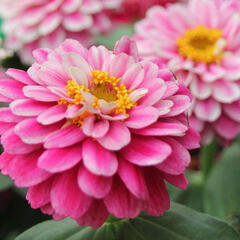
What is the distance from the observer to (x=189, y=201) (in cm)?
78

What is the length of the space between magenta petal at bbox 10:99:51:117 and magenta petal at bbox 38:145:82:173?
47 mm

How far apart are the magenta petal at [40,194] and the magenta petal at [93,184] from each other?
4 cm

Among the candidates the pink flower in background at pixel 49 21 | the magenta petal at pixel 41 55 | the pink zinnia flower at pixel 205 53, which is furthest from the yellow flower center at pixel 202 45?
the magenta petal at pixel 41 55

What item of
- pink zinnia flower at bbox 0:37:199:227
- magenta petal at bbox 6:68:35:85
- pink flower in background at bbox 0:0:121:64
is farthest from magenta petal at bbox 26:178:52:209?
pink flower in background at bbox 0:0:121:64

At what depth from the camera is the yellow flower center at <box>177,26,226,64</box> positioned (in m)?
0.70

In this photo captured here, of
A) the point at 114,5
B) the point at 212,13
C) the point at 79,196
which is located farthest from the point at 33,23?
the point at 79,196

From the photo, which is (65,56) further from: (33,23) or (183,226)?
(33,23)

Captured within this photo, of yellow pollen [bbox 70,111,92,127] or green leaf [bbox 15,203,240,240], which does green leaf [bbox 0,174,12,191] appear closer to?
green leaf [bbox 15,203,240,240]

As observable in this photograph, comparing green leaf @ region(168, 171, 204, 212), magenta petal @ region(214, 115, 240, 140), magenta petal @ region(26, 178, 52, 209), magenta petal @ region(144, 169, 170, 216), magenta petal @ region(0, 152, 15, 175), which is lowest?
green leaf @ region(168, 171, 204, 212)

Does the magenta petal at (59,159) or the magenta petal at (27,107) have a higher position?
the magenta petal at (27,107)

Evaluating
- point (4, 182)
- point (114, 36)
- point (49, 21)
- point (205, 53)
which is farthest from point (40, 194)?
point (114, 36)

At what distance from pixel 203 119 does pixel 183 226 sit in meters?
0.22

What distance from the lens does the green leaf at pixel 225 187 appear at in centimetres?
73

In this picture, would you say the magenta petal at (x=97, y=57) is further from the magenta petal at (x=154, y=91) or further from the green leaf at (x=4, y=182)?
the green leaf at (x=4, y=182)
